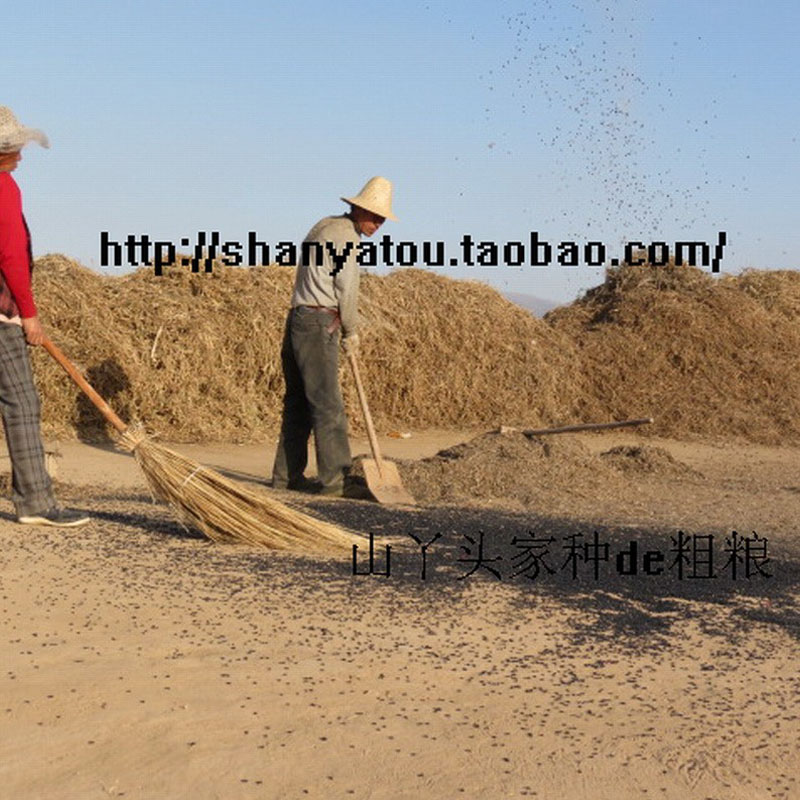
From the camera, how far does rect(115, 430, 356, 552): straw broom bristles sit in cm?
572

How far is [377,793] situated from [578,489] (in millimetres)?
5083

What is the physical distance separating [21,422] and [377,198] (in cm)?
268

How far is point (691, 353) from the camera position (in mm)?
12375

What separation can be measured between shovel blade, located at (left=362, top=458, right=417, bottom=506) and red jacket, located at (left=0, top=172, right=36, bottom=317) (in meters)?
2.35

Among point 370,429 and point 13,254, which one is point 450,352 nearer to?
point 370,429

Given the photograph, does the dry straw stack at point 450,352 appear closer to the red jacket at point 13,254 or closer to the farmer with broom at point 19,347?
the farmer with broom at point 19,347

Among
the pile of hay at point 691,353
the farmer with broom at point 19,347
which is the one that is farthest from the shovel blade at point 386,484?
the pile of hay at point 691,353

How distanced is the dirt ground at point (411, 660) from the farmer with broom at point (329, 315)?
897mm

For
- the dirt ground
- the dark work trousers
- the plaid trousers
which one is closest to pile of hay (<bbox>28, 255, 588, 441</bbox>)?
the dark work trousers

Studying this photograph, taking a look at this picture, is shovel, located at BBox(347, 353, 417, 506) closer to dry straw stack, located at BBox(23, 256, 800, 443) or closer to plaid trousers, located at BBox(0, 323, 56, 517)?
plaid trousers, located at BBox(0, 323, 56, 517)

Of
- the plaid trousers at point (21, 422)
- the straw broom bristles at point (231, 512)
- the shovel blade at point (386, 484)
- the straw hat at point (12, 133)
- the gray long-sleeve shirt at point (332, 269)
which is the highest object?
the straw hat at point (12, 133)

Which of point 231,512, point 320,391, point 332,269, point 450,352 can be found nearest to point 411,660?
point 231,512

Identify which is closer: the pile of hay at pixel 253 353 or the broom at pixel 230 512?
the broom at pixel 230 512

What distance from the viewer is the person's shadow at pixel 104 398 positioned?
32.4 feet
